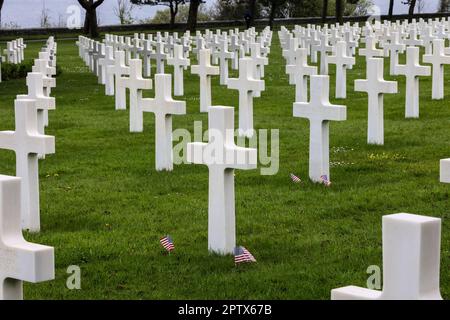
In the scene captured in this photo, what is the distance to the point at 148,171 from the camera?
37.9 feet

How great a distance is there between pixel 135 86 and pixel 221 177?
274 inches

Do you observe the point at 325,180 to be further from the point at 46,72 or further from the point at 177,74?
the point at 177,74

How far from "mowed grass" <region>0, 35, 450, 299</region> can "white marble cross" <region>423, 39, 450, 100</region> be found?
1.69m

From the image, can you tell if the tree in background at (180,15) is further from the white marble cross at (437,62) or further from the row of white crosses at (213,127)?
the white marble cross at (437,62)

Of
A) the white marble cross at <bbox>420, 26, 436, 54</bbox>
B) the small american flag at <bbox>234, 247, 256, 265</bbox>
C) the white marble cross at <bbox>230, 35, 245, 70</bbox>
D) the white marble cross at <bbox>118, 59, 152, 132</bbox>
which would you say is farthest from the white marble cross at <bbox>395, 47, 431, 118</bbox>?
the white marble cross at <bbox>230, 35, 245, 70</bbox>

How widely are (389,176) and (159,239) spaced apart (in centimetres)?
335

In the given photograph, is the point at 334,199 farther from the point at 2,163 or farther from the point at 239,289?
the point at 2,163

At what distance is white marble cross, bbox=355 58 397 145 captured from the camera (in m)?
12.8

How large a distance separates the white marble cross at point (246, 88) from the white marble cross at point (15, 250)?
8.97 metres

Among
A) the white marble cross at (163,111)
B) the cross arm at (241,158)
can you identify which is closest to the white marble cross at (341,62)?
the white marble cross at (163,111)

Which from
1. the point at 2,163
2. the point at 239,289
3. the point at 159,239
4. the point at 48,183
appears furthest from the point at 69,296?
the point at 2,163

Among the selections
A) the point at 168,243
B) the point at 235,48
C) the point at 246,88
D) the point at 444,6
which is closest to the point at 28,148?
the point at 168,243

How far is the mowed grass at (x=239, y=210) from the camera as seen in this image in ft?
22.6

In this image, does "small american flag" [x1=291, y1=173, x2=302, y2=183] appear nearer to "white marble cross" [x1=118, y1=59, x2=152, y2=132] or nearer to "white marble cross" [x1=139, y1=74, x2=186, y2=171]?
"white marble cross" [x1=139, y1=74, x2=186, y2=171]
